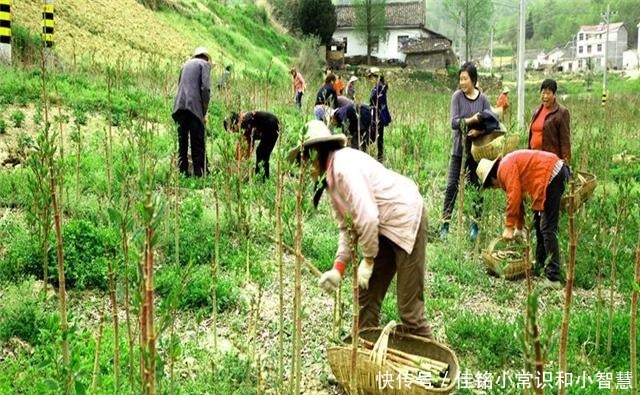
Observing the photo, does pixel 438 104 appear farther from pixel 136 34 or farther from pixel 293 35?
pixel 293 35

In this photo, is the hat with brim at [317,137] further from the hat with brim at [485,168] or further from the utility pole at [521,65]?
the utility pole at [521,65]

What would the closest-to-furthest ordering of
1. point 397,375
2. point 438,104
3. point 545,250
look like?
Answer: point 397,375
point 545,250
point 438,104

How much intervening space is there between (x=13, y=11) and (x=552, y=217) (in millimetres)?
12887

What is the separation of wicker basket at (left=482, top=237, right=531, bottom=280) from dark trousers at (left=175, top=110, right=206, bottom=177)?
3.22 m

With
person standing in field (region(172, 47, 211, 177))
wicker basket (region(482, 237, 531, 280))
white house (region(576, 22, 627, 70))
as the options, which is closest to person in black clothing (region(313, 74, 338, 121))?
person standing in field (region(172, 47, 211, 177))

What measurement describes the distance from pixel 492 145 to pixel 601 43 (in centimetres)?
8106

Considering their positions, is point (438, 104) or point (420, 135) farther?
point (438, 104)

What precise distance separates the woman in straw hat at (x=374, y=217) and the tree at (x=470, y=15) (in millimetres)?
43749

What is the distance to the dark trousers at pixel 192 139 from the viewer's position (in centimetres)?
676

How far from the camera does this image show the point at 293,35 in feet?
126

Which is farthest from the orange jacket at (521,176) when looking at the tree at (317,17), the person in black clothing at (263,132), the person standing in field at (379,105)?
the tree at (317,17)

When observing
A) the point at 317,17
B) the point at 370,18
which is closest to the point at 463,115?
the point at 317,17

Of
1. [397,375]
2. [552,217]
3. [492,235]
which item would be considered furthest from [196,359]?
[492,235]

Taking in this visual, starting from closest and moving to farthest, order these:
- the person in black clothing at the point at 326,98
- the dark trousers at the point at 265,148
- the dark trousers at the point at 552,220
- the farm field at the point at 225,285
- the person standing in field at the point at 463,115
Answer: the farm field at the point at 225,285 < the dark trousers at the point at 552,220 < the person standing in field at the point at 463,115 < the dark trousers at the point at 265,148 < the person in black clothing at the point at 326,98
